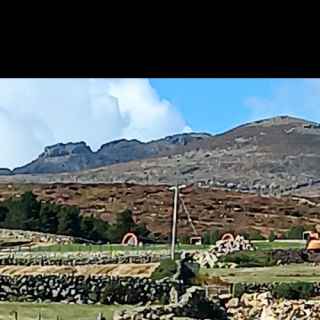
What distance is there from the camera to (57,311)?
9.19ft

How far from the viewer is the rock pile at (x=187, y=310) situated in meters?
2.81

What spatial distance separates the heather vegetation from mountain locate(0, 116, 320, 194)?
10 cm

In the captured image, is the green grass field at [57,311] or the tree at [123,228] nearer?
the green grass field at [57,311]

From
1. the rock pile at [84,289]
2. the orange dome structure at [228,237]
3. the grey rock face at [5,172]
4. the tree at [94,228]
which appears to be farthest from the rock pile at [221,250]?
the grey rock face at [5,172]

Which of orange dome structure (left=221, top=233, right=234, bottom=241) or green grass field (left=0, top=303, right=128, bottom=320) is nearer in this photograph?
green grass field (left=0, top=303, right=128, bottom=320)

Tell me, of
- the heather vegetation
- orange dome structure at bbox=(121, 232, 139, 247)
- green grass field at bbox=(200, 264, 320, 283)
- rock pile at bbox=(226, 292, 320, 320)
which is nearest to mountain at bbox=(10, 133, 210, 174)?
the heather vegetation

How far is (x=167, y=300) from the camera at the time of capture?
2.84 m

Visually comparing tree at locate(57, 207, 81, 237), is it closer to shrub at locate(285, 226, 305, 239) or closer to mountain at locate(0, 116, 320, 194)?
mountain at locate(0, 116, 320, 194)

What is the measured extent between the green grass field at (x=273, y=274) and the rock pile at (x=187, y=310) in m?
0.10

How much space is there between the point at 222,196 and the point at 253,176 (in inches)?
5.5

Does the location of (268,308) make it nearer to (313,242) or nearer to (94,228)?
(313,242)

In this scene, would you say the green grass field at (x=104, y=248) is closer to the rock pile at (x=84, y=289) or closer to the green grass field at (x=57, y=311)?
the rock pile at (x=84, y=289)

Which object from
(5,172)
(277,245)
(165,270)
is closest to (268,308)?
(277,245)

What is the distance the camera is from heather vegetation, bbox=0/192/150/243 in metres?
2.90
